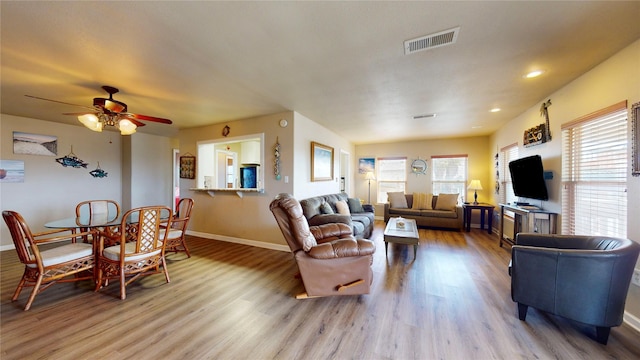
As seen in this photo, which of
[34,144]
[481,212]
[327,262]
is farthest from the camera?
[481,212]

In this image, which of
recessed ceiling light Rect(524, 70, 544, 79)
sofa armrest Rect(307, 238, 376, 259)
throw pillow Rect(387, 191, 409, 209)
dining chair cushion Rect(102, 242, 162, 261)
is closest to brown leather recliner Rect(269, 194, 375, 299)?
sofa armrest Rect(307, 238, 376, 259)

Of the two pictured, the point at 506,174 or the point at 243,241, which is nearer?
the point at 243,241

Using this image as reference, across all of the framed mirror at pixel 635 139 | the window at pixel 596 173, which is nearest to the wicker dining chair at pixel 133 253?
the framed mirror at pixel 635 139

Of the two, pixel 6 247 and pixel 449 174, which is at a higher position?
pixel 449 174

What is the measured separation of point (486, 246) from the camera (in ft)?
13.7

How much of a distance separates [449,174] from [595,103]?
4177mm

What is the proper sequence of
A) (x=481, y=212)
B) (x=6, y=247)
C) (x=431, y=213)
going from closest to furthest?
(x=6, y=247)
(x=481, y=212)
(x=431, y=213)

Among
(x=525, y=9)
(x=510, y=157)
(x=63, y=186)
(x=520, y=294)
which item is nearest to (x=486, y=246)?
(x=510, y=157)

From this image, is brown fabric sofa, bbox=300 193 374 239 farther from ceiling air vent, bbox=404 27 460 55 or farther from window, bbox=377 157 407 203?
window, bbox=377 157 407 203

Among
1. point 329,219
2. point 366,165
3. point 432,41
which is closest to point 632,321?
point 432,41

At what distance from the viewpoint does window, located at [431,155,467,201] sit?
20.6 feet

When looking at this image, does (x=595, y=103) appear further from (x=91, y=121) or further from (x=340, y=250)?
(x=91, y=121)

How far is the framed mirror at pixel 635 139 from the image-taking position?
188 centimetres

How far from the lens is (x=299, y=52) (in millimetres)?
2100
